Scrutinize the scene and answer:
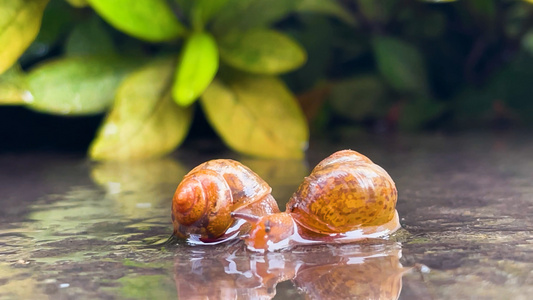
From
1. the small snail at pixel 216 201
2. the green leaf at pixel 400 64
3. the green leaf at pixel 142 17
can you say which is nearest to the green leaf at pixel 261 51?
the green leaf at pixel 142 17

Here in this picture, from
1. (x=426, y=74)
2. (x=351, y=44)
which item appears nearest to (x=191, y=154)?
(x=351, y=44)

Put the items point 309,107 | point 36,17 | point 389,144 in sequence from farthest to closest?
1. point 309,107
2. point 389,144
3. point 36,17

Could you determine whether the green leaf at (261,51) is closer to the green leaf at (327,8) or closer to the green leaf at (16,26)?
the green leaf at (327,8)

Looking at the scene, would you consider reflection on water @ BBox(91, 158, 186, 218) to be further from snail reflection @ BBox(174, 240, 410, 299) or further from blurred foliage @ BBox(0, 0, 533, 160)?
snail reflection @ BBox(174, 240, 410, 299)

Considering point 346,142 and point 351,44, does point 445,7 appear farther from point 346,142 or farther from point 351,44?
point 346,142

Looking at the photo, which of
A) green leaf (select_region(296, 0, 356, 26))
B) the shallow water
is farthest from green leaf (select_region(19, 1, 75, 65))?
green leaf (select_region(296, 0, 356, 26))

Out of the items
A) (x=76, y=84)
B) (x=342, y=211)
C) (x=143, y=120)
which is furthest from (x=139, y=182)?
(x=342, y=211)

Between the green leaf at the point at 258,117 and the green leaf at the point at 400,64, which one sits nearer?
the green leaf at the point at 258,117
